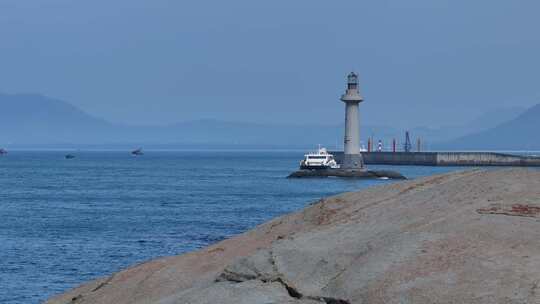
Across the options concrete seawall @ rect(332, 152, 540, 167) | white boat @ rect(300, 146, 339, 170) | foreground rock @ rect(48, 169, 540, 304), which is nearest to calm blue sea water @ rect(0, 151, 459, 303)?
white boat @ rect(300, 146, 339, 170)

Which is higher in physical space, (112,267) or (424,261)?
(424,261)

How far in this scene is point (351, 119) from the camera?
114125mm

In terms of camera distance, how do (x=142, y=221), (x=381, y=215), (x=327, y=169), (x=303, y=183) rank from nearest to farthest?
(x=381, y=215) → (x=142, y=221) → (x=303, y=183) → (x=327, y=169)

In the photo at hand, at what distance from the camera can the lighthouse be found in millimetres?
114188

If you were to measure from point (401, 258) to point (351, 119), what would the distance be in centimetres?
10447

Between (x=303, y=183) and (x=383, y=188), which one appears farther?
(x=303, y=183)

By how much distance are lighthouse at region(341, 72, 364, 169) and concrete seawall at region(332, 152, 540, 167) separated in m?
55.9

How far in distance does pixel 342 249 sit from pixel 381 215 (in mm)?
1463

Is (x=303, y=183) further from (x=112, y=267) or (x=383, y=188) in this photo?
(x=383, y=188)

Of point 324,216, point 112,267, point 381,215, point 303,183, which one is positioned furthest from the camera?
point 303,183

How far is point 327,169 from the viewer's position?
413 feet

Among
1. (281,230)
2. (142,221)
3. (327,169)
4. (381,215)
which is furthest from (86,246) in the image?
(327,169)

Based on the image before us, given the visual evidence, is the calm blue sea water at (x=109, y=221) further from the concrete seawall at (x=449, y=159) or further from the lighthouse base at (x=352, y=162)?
the concrete seawall at (x=449, y=159)

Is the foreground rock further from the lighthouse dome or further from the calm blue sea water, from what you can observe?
the lighthouse dome
